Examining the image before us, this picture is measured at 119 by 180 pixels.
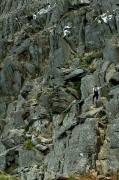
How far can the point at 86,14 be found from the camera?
6938 cm

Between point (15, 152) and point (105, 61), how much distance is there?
1879cm

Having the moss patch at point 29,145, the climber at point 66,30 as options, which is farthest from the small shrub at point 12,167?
the climber at point 66,30

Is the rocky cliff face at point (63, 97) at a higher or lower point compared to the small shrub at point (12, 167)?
higher

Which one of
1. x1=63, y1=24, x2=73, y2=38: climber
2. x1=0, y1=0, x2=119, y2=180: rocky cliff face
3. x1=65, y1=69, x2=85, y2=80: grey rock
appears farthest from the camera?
x1=63, y1=24, x2=73, y2=38: climber

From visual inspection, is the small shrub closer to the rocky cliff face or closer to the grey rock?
the rocky cliff face

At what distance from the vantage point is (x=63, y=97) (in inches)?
1971

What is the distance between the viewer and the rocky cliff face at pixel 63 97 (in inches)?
1396

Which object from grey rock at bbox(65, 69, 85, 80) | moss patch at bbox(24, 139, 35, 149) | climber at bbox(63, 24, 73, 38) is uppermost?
climber at bbox(63, 24, 73, 38)

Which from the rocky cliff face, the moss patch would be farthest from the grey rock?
the moss patch

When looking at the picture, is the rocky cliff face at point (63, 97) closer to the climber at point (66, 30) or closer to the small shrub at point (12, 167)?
the small shrub at point (12, 167)

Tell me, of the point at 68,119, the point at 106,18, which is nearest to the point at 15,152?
the point at 68,119

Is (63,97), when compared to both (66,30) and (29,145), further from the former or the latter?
(66,30)

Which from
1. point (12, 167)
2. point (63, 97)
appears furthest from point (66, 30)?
point (12, 167)

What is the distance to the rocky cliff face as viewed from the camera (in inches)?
1396
